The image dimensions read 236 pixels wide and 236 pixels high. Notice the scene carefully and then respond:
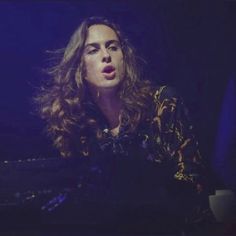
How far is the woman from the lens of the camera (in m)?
3.98

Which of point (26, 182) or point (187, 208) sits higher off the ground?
point (26, 182)

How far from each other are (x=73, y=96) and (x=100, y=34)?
24.8 inches

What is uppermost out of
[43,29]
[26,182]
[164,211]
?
[43,29]

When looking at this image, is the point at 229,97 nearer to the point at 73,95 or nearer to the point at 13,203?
the point at 73,95

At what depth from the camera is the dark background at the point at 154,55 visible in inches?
156

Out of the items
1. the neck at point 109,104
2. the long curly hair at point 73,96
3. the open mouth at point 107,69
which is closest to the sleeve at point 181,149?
the long curly hair at point 73,96

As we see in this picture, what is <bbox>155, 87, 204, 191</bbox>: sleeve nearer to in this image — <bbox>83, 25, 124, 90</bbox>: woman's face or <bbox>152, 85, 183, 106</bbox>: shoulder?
<bbox>152, 85, 183, 106</bbox>: shoulder

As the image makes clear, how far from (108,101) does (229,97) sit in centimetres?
113

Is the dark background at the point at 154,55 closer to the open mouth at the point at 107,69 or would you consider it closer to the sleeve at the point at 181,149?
the sleeve at the point at 181,149

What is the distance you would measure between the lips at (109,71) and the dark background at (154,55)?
0.97 feet

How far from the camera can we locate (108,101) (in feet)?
13.4

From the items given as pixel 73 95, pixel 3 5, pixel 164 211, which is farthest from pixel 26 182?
pixel 3 5

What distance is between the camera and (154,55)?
4.03 meters

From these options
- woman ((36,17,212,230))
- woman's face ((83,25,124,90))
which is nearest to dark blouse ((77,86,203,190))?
woman ((36,17,212,230))
